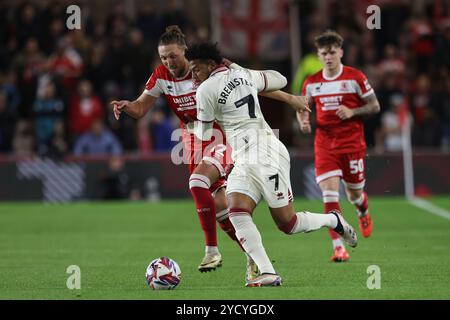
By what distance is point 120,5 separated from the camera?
1028 inches

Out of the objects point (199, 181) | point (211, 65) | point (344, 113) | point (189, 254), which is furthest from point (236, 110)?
point (189, 254)

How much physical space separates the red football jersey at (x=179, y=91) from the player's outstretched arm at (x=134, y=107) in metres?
0.09

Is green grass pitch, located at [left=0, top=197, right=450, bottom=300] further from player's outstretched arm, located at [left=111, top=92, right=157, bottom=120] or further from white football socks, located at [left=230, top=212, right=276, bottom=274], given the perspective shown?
player's outstretched arm, located at [left=111, top=92, right=157, bottom=120]

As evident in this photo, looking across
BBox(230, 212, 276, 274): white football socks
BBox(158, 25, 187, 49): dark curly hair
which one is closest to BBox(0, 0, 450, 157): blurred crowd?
BBox(158, 25, 187, 49): dark curly hair

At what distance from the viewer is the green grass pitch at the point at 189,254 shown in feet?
29.5

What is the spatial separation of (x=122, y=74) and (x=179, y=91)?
1211 cm

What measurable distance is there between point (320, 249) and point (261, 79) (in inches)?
169

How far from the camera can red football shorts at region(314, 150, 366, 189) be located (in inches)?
497

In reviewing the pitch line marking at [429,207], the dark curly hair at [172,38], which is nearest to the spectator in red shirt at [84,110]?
the pitch line marking at [429,207]

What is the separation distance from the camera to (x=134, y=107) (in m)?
10.7

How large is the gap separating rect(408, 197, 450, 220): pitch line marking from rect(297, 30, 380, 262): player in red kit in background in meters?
5.27

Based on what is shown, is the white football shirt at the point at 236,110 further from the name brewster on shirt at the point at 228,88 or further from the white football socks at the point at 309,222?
the white football socks at the point at 309,222
